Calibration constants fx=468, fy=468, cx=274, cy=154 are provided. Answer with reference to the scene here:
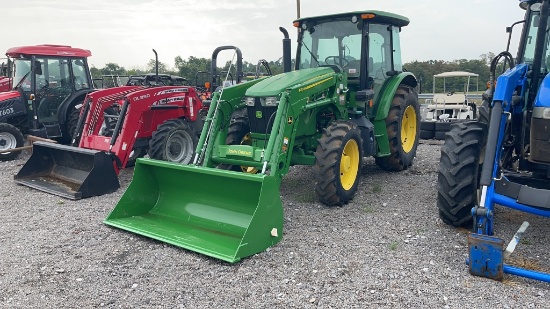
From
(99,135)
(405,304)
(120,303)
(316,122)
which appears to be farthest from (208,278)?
(99,135)

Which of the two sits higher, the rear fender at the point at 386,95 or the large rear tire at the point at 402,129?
the rear fender at the point at 386,95

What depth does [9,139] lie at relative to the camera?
9.50m

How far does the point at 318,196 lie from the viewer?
556 cm

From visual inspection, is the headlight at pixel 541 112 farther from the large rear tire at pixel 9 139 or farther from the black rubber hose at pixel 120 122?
the large rear tire at pixel 9 139

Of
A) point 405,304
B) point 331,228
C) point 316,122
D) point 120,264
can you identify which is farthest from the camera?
point 316,122

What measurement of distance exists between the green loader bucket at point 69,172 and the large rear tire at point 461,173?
14.5ft

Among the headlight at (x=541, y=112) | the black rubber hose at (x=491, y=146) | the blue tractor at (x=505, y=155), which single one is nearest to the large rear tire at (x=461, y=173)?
the blue tractor at (x=505, y=155)

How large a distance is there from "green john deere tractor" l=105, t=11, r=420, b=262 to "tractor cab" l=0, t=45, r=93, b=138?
535cm

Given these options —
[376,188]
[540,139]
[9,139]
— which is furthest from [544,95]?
[9,139]

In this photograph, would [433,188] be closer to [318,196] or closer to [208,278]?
[318,196]

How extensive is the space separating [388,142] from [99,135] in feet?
15.2

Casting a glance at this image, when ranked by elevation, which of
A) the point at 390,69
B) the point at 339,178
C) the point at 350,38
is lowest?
the point at 339,178

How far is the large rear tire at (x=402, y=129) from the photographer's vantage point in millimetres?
7004

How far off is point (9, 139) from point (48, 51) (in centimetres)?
196
